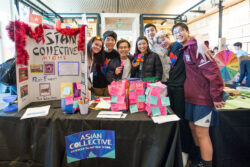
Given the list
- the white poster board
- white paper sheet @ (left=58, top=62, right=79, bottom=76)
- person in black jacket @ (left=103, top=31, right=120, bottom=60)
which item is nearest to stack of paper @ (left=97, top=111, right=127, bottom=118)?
the white poster board

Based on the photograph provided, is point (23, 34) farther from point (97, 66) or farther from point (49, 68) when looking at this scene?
point (97, 66)

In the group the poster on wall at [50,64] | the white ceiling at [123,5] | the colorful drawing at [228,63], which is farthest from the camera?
the white ceiling at [123,5]

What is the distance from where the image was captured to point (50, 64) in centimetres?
145

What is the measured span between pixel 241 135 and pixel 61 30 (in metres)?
2.18

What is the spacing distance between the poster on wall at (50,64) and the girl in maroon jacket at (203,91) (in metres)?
1.06

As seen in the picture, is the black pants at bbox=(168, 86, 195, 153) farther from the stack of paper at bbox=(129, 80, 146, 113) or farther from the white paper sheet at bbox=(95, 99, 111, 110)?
the white paper sheet at bbox=(95, 99, 111, 110)

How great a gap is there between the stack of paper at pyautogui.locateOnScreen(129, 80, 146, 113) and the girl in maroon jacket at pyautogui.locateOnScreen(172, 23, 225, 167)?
0.57 m

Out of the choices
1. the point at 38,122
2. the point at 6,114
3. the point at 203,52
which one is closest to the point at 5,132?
the point at 6,114

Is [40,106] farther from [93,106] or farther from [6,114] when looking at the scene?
[93,106]

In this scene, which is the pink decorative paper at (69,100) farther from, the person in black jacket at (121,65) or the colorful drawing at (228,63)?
the colorful drawing at (228,63)

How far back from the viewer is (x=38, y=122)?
1.12 metres

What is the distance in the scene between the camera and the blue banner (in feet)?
3.56

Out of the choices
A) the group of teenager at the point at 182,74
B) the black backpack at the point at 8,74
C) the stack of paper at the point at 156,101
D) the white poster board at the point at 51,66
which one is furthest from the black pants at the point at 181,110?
the black backpack at the point at 8,74

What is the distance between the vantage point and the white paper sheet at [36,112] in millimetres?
1133
